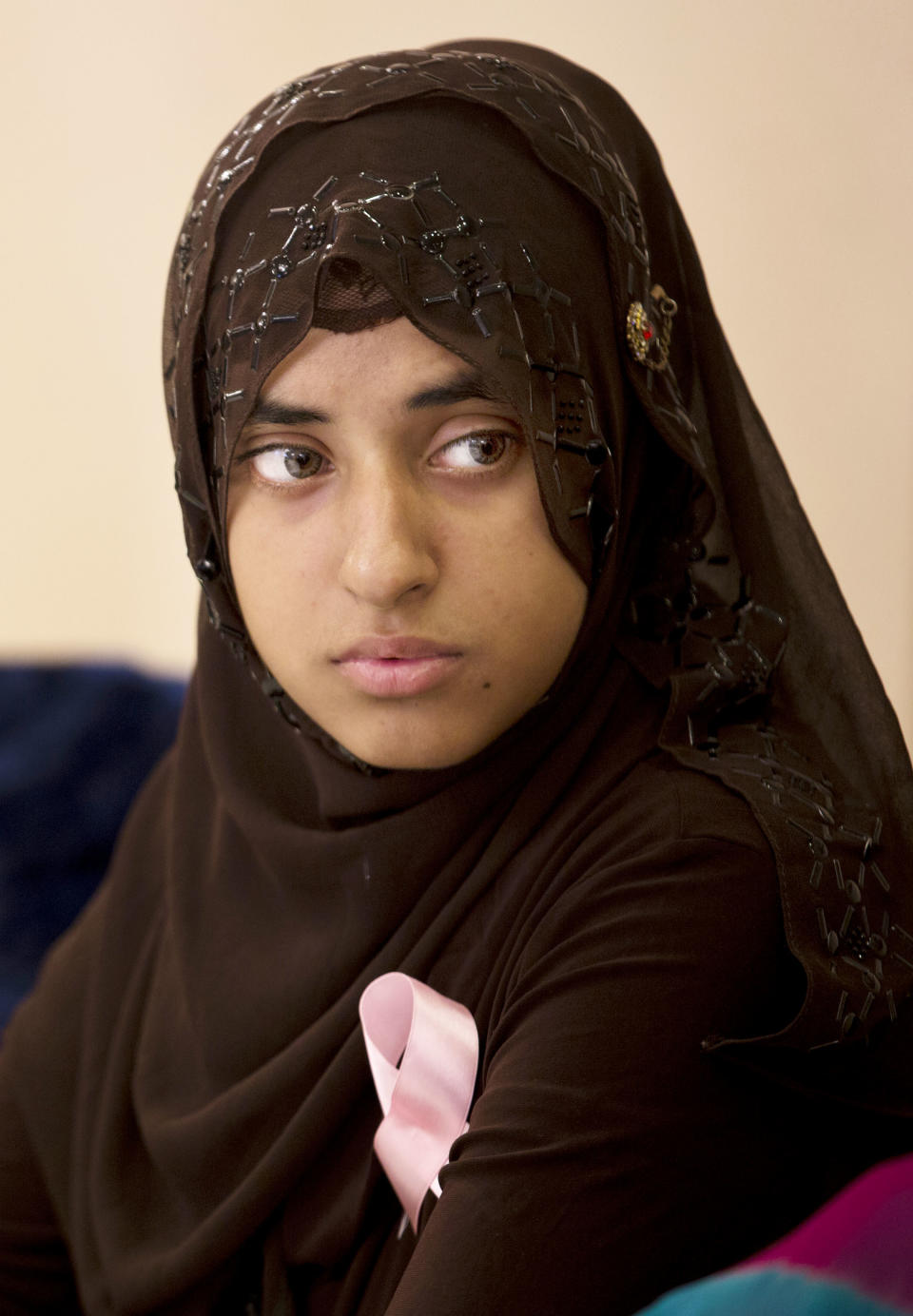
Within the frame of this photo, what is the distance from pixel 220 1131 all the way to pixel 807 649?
610 mm

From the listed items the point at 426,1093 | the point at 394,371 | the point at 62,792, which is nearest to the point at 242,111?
the point at 62,792

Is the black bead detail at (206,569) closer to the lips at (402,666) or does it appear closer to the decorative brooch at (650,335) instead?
the lips at (402,666)

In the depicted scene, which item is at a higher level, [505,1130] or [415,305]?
[415,305]

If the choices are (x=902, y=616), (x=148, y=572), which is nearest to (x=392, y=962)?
(x=902, y=616)

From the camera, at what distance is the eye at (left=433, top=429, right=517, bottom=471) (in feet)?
3.04

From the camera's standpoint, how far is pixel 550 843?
1001 millimetres

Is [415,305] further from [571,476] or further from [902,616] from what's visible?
[902,616]

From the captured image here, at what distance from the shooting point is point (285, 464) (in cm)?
96

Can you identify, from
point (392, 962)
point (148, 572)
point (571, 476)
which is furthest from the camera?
point (148, 572)

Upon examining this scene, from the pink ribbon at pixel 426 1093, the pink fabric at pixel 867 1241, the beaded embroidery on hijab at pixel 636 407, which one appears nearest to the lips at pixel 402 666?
the beaded embroidery on hijab at pixel 636 407

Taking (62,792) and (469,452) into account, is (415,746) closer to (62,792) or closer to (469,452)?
(469,452)

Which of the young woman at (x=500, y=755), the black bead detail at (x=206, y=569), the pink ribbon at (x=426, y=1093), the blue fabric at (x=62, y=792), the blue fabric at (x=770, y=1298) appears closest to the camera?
the blue fabric at (x=770, y=1298)

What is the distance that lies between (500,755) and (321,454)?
0.88ft

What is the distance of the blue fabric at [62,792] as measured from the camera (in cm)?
204
